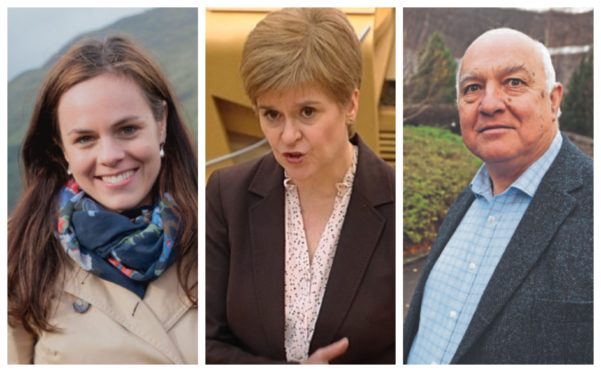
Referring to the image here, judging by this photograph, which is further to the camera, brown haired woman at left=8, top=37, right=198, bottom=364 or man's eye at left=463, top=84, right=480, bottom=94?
man's eye at left=463, top=84, right=480, bottom=94

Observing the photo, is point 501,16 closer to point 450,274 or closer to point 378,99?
point 378,99

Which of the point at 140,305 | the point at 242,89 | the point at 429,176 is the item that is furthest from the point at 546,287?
the point at 140,305

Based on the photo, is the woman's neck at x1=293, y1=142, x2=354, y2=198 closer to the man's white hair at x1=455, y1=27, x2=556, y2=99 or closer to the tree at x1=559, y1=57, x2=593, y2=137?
the man's white hair at x1=455, y1=27, x2=556, y2=99

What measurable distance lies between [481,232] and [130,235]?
1789mm

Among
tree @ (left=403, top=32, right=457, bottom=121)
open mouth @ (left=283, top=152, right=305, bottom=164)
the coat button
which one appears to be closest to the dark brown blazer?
open mouth @ (left=283, top=152, right=305, bottom=164)

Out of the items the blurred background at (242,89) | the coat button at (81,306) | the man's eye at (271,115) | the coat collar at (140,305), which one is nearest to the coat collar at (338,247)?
the blurred background at (242,89)

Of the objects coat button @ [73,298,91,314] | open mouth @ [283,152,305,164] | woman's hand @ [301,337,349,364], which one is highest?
open mouth @ [283,152,305,164]

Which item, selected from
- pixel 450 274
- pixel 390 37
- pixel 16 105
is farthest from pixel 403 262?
pixel 16 105

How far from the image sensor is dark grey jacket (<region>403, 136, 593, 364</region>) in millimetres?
4859

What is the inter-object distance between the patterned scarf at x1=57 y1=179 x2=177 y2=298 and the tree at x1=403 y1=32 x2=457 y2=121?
1.41m

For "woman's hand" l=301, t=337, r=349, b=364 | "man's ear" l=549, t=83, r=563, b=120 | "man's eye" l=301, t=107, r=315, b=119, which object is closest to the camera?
"man's eye" l=301, t=107, r=315, b=119

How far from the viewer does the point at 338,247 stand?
4891 millimetres

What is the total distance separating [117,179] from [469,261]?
6.06 feet

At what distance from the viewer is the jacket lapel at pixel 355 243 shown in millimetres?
4859
